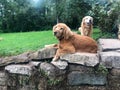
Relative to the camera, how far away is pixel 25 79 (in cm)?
613

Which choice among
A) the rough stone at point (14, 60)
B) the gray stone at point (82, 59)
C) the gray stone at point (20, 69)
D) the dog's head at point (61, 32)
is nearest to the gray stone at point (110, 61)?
the gray stone at point (82, 59)

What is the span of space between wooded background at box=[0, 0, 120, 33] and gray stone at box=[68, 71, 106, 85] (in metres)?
4.03

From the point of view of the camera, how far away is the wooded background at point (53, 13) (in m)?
10.0

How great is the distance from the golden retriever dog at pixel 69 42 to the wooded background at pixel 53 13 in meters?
3.68

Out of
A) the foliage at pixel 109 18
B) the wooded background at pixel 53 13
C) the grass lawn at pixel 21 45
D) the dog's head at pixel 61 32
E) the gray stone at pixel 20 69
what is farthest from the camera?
the wooded background at pixel 53 13

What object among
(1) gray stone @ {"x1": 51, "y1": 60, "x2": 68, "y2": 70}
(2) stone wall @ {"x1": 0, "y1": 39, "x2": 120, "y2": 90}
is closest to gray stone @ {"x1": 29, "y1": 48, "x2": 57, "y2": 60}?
(2) stone wall @ {"x1": 0, "y1": 39, "x2": 120, "y2": 90}

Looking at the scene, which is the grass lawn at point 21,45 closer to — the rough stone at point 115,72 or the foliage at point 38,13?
the rough stone at point 115,72

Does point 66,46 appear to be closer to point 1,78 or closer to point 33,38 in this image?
point 1,78

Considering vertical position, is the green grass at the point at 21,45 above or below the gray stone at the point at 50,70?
above

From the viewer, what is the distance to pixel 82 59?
6.00 metres

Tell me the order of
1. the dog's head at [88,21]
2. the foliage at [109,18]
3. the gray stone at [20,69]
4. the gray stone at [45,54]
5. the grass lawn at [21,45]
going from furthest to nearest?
1. the foliage at [109,18]
2. the grass lawn at [21,45]
3. the dog's head at [88,21]
4. the gray stone at [45,54]
5. the gray stone at [20,69]

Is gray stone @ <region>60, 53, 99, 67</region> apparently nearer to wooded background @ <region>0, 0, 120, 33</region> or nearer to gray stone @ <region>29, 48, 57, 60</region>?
gray stone @ <region>29, 48, 57, 60</region>

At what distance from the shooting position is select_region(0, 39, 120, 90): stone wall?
5969mm

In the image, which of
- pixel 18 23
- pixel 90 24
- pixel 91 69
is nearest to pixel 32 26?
pixel 18 23
